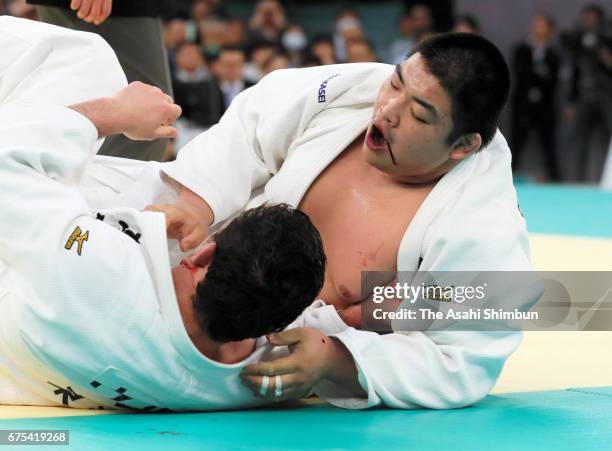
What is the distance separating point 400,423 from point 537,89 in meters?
12.1

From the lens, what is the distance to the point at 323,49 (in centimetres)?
1299

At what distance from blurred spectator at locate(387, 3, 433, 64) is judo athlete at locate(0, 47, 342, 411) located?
11.9 meters

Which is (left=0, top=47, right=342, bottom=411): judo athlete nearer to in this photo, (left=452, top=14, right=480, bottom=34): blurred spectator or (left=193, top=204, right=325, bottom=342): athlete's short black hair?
(left=193, top=204, right=325, bottom=342): athlete's short black hair

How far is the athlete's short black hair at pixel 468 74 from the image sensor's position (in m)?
2.81

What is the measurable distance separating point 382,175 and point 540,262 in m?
2.27

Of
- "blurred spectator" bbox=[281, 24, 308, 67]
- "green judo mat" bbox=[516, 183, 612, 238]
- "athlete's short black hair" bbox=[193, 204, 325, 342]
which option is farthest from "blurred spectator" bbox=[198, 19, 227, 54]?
"athlete's short black hair" bbox=[193, 204, 325, 342]

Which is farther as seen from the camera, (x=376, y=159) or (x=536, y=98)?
(x=536, y=98)

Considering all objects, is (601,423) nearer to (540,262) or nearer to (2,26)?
(2,26)

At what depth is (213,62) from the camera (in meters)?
13.1

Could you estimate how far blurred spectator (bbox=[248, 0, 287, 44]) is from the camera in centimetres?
1436

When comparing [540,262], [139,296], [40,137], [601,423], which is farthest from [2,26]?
[540,262]

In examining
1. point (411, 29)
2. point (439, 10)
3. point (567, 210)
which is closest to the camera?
point (567, 210)

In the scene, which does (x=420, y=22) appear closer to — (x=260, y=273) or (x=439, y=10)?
(x=439, y=10)

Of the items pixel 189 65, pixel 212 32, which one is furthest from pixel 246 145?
pixel 212 32
